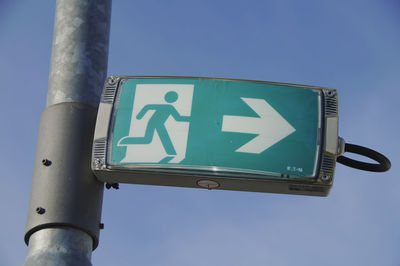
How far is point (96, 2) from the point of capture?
3783 mm

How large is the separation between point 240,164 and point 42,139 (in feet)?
3.71

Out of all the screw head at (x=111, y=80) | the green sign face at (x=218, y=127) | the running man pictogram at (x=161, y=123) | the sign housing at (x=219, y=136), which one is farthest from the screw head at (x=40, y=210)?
the screw head at (x=111, y=80)

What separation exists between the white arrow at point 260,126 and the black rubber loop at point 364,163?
0.40 meters

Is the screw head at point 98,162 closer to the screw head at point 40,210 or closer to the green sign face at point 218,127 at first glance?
the green sign face at point 218,127

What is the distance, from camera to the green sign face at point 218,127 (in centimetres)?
354

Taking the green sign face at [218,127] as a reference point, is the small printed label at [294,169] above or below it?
below

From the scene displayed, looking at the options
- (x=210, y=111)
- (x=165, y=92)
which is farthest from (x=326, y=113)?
(x=165, y=92)

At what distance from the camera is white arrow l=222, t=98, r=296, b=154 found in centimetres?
358

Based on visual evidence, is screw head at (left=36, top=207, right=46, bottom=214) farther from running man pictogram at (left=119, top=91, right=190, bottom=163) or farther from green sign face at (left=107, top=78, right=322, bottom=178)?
running man pictogram at (left=119, top=91, right=190, bottom=163)

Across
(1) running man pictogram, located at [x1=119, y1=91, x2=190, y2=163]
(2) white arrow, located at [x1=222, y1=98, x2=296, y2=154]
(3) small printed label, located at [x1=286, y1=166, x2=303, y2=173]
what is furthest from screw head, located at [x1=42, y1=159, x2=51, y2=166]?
(3) small printed label, located at [x1=286, y1=166, x2=303, y2=173]

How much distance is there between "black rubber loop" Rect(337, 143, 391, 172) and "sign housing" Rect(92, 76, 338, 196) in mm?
252

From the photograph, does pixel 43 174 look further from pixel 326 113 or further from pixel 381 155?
pixel 381 155

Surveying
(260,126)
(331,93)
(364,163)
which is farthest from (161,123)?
(364,163)

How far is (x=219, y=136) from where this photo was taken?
3.62 metres
